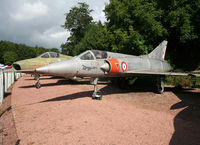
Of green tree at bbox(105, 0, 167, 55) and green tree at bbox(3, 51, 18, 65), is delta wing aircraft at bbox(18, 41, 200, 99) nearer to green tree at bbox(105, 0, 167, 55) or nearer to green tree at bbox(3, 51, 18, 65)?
green tree at bbox(105, 0, 167, 55)

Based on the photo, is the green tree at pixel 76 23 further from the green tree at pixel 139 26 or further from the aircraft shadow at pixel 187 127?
the aircraft shadow at pixel 187 127

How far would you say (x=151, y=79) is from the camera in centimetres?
1316

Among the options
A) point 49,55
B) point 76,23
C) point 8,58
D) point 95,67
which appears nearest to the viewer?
point 95,67

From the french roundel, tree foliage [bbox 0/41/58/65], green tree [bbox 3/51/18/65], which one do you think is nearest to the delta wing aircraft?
the french roundel

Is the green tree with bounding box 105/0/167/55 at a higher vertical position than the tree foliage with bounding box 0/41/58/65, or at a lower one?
lower

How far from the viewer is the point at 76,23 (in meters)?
50.9

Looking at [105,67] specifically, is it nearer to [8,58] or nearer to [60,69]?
[60,69]

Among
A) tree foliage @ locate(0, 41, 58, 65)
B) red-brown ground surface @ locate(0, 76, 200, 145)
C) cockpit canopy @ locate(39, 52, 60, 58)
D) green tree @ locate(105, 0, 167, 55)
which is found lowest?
red-brown ground surface @ locate(0, 76, 200, 145)

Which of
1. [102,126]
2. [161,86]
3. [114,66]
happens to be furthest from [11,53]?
[102,126]

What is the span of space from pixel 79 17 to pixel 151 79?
44.7 m

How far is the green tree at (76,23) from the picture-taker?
5034 cm

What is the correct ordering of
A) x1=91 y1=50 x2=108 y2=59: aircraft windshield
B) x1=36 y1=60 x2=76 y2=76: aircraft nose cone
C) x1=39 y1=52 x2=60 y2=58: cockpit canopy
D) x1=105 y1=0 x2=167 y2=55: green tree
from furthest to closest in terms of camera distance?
x1=39 y1=52 x2=60 y2=58: cockpit canopy
x1=105 y1=0 x2=167 y2=55: green tree
x1=91 y1=50 x2=108 y2=59: aircraft windshield
x1=36 y1=60 x2=76 y2=76: aircraft nose cone

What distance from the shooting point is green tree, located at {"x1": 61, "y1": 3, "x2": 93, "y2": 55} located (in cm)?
5034

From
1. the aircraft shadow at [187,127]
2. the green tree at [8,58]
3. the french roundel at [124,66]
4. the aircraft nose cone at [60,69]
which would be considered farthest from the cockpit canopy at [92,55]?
the green tree at [8,58]
